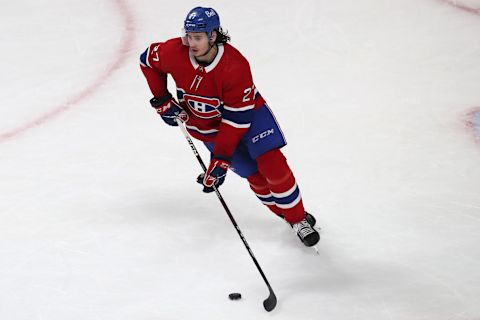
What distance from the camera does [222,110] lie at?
2939mm

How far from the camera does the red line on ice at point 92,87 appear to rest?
418 centimetres

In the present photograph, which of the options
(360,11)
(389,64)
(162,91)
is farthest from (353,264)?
(360,11)

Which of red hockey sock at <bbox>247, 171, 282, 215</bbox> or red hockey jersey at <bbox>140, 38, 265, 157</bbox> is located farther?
red hockey sock at <bbox>247, 171, 282, 215</bbox>

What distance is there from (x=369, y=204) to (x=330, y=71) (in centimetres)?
148

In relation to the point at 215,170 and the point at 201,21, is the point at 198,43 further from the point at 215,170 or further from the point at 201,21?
the point at 215,170

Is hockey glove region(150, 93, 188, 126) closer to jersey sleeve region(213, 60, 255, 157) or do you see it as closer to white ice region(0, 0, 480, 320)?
jersey sleeve region(213, 60, 255, 157)

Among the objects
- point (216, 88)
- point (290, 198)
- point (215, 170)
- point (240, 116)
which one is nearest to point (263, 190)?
point (290, 198)

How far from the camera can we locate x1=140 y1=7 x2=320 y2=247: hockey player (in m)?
2.77

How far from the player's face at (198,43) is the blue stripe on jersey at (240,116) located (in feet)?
0.88

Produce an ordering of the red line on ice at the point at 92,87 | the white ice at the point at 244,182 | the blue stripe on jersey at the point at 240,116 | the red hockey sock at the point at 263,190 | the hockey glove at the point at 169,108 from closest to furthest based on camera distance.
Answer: the blue stripe on jersey at the point at 240,116 → the white ice at the point at 244,182 → the hockey glove at the point at 169,108 → the red hockey sock at the point at 263,190 → the red line on ice at the point at 92,87

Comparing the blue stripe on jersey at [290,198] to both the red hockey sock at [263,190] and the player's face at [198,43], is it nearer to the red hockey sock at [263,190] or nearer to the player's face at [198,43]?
the red hockey sock at [263,190]

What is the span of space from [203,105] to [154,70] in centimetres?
33

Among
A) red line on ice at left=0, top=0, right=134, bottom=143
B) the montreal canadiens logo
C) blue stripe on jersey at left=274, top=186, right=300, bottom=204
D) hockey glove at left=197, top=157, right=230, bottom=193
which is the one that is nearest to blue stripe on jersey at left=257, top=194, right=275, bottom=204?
blue stripe on jersey at left=274, top=186, right=300, bottom=204

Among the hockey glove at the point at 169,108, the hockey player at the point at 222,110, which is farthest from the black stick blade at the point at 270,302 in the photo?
the hockey glove at the point at 169,108
